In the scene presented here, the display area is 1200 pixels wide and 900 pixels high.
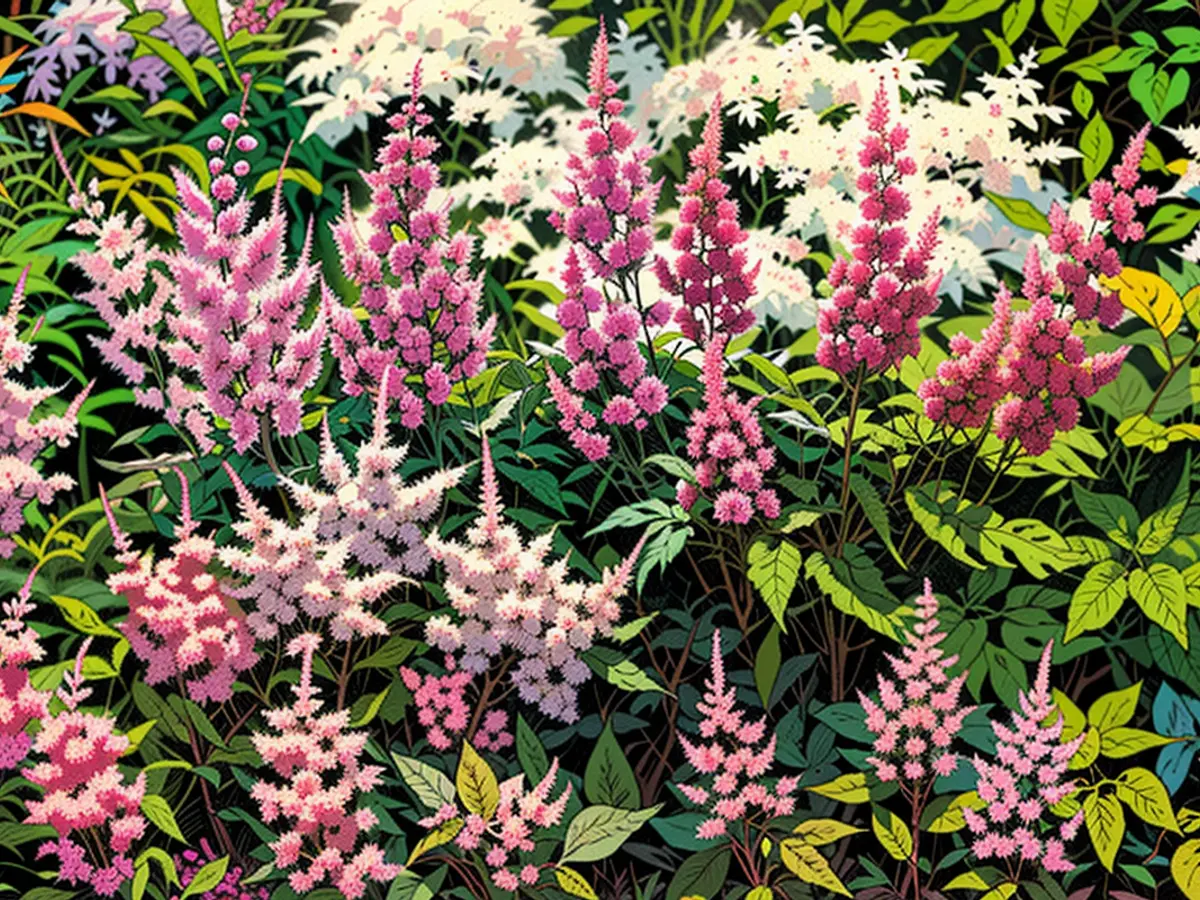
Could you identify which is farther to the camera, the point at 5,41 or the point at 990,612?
the point at 5,41

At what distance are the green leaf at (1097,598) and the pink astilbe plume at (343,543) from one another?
1016 millimetres

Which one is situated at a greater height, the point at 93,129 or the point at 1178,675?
the point at 93,129

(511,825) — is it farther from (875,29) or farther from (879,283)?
(875,29)

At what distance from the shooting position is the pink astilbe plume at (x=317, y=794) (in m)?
1.98

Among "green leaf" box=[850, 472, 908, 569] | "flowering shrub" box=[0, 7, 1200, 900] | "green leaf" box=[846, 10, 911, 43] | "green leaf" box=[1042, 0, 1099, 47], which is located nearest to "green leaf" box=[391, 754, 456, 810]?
"flowering shrub" box=[0, 7, 1200, 900]

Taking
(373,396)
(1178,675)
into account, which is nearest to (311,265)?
(373,396)

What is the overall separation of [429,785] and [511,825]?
147 millimetres

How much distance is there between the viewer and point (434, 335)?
6.57 ft

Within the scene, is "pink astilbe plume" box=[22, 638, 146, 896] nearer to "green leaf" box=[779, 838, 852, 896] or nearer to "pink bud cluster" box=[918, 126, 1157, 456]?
"green leaf" box=[779, 838, 852, 896]

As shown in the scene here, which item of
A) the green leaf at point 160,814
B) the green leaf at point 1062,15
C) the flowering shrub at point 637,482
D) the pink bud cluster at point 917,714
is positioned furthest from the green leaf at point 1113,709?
the green leaf at point 160,814

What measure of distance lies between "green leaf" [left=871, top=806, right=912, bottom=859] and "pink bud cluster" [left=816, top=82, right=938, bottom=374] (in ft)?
2.37

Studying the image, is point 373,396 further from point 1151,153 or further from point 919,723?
point 1151,153

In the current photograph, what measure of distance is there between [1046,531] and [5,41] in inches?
77.3

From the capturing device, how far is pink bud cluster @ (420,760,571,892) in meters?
1.99
